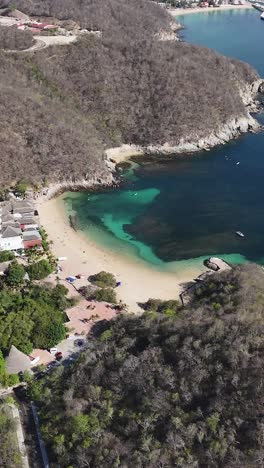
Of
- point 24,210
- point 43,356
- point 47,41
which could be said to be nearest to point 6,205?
point 24,210

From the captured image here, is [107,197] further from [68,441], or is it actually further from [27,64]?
[68,441]

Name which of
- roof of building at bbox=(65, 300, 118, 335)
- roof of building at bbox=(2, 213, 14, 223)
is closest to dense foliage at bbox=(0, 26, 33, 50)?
roof of building at bbox=(2, 213, 14, 223)

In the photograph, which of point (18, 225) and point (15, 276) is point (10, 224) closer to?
point (18, 225)

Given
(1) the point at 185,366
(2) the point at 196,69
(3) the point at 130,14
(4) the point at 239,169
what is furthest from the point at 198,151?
(3) the point at 130,14

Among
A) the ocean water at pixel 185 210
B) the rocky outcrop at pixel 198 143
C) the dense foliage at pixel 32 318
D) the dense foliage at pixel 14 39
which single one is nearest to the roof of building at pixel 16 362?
the dense foliage at pixel 32 318

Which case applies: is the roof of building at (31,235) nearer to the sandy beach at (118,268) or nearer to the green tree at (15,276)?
the sandy beach at (118,268)

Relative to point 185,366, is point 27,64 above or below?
above
